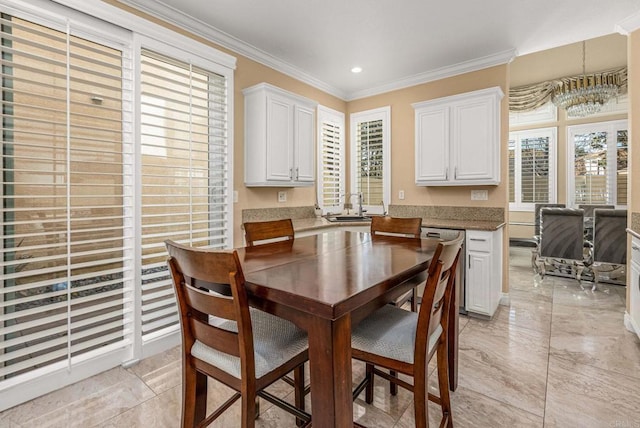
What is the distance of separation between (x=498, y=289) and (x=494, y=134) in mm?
1566

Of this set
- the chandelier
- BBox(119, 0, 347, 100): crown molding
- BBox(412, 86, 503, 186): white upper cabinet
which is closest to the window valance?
the chandelier

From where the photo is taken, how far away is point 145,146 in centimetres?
237

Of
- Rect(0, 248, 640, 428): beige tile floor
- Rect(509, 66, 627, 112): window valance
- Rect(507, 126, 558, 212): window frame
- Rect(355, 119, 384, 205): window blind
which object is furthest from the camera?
Rect(507, 126, 558, 212): window frame

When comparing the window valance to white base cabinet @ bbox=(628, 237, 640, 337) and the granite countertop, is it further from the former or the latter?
white base cabinet @ bbox=(628, 237, 640, 337)

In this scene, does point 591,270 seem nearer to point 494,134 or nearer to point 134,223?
point 494,134

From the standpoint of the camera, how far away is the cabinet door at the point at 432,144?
3.47 meters

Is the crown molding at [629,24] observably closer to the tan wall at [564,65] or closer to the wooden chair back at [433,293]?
the tan wall at [564,65]

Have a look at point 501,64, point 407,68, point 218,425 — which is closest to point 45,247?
point 218,425

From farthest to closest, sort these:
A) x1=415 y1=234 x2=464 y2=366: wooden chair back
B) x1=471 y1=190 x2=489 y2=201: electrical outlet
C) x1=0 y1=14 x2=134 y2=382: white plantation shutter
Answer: x1=471 y1=190 x2=489 y2=201: electrical outlet, x1=0 y1=14 x2=134 y2=382: white plantation shutter, x1=415 y1=234 x2=464 y2=366: wooden chair back

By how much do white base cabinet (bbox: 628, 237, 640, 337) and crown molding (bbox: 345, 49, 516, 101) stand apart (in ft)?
6.77

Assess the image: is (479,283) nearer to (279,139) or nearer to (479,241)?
(479,241)

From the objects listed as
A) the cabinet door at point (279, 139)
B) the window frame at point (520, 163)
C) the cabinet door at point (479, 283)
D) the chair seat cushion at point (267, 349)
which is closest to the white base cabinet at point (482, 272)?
the cabinet door at point (479, 283)

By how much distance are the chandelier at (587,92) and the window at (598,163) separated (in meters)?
1.53

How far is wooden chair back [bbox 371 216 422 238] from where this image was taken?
232cm
